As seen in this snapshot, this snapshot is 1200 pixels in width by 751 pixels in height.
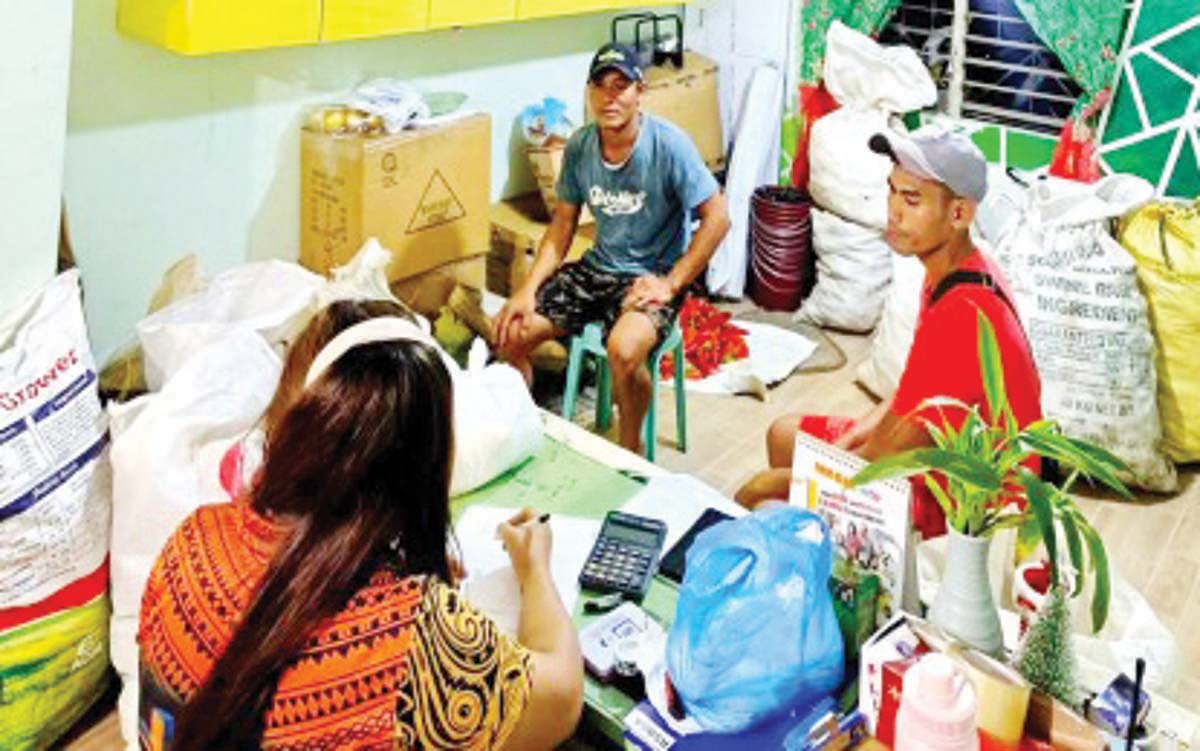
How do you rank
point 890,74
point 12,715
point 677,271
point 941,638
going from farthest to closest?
point 890,74
point 677,271
point 12,715
point 941,638

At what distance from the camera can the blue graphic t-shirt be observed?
11.5 feet

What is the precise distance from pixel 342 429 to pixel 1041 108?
3963 millimetres

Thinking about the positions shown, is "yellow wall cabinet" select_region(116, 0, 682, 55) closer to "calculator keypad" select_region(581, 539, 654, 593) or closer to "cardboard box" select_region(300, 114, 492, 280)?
"cardboard box" select_region(300, 114, 492, 280)

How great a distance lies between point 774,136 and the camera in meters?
5.16

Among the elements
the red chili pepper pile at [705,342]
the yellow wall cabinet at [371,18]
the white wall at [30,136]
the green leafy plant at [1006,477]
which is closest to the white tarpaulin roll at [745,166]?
the red chili pepper pile at [705,342]

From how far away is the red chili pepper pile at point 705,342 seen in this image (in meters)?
4.41

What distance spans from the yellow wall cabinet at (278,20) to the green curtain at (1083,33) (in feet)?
6.63

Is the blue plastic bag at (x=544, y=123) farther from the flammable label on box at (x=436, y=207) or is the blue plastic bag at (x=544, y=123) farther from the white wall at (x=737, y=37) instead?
the white wall at (x=737, y=37)

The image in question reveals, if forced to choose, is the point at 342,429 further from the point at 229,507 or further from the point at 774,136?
the point at 774,136

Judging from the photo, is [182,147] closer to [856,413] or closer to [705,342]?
[705,342]

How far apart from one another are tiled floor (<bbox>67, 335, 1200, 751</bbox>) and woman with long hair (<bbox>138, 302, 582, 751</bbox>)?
1.27 meters

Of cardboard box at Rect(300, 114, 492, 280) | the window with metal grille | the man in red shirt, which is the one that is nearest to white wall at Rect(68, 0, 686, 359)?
cardboard box at Rect(300, 114, 492, 280)

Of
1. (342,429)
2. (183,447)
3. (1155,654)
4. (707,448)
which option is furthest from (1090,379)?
(342,429)

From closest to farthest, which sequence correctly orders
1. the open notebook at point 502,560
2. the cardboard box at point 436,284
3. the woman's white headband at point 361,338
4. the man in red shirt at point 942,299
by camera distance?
the woman's white headband at point 361,338 < the open notebook at point 502,560 < the man in red shirt at point 942,299 < the cardboard box at point 436,284
